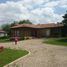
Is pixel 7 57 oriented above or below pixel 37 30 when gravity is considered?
above

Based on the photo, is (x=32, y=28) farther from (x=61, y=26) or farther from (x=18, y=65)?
(x=18, y=65)

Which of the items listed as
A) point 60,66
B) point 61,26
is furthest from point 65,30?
point 60,66

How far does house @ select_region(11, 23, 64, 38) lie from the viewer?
64.8 meters

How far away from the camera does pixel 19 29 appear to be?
65.2 m

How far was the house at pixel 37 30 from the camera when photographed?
6481cm

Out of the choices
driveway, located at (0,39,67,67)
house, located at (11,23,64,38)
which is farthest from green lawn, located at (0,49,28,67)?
house, located at (11,23,64,38)

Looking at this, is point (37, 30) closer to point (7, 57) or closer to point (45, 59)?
point (7, 57)

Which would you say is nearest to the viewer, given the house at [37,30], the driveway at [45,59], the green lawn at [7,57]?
the driveway at [45,59]

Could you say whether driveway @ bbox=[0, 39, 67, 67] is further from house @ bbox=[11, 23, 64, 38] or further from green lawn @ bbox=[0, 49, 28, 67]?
house @ bbox=[11, 23, 64, 38]

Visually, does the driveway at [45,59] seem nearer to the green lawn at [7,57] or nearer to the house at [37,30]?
the green lawn at [7,57]

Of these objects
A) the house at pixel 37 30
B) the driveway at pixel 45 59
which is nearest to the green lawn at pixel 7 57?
the driveway at pixel 45 59

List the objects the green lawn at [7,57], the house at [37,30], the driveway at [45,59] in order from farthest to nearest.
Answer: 1. the house at [37,30]
2. the green lawn at [7,57]
3. the driveway at [45,59]

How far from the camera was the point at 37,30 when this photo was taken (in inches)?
2643

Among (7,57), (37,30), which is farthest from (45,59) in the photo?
(37,30)
